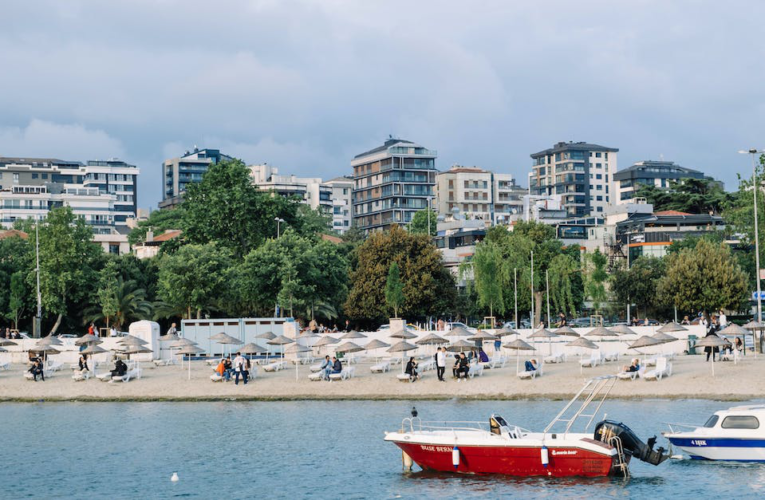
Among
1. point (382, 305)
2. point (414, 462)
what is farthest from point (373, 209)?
point (414, 462)

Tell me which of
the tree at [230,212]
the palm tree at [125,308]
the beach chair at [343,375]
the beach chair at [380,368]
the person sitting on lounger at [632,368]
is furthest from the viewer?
the tree at [230,212]

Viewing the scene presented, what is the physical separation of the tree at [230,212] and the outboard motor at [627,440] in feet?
211

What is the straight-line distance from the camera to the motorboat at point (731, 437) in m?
31.7

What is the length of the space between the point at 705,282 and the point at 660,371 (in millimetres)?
41515

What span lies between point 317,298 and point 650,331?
28.3 metres

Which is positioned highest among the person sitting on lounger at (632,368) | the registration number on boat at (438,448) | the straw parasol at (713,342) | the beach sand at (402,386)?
the straw parasol at (713,342)

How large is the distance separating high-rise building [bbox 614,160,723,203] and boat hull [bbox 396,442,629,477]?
518 ft

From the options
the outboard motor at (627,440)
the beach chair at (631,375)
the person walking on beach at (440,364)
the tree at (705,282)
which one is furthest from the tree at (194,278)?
the outboard motor at (627,440)

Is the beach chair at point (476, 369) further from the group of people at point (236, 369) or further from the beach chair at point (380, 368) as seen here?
the group of people at point (236, 369)

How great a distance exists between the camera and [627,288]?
98.4m

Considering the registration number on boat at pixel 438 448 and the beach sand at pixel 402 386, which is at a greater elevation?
the beach sand at pixel 402 386

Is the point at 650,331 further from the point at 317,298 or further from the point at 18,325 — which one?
the point at 18,325

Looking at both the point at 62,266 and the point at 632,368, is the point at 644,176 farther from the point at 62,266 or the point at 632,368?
the point at 632,368

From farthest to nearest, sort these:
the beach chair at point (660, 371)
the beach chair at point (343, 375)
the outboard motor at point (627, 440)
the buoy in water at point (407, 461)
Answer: the beach chair at point (343, 375) < the beach chair at point (660, 371) < the buoy in water at point (407, 461) < the outboard motor at point (627, 440)
